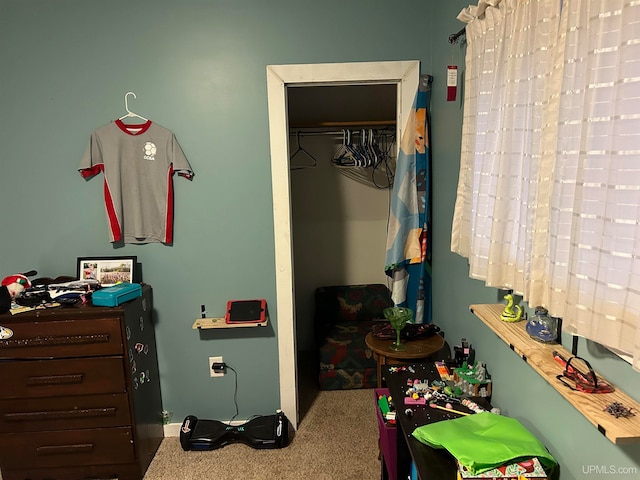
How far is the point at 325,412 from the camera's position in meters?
2.81

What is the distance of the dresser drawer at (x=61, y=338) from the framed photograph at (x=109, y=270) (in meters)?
0.38

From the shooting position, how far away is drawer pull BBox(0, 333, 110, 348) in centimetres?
207

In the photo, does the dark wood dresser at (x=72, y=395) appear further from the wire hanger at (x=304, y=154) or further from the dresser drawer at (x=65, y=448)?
the wire hanger at (x=304, y=154)

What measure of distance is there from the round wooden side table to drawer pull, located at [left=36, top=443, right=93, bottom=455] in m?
1.55

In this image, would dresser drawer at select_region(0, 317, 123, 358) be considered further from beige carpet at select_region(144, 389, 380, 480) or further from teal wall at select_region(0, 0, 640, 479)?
beige carpet at select_region(144, 389, 380, 480)

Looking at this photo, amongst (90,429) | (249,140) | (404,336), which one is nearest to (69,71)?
(249,140)

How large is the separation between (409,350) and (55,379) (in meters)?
1.77

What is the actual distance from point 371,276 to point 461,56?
2.20 metres

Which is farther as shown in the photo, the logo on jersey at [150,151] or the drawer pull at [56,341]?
the logo on jersey at [150,151]

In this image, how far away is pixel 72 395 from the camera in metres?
2.14

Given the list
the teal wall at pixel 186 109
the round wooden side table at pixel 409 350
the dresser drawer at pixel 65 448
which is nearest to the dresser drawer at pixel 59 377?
the dresser drawer at pixel 65 448

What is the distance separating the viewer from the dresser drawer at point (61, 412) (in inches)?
84.2

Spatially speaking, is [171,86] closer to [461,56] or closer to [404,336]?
[461,56]

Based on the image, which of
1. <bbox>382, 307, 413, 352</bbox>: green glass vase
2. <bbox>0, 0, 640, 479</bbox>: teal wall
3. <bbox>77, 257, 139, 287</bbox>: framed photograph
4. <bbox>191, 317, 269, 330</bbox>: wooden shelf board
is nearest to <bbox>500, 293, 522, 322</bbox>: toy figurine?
<bbox>0, 0, 640, 479</bbox>: teal wall
